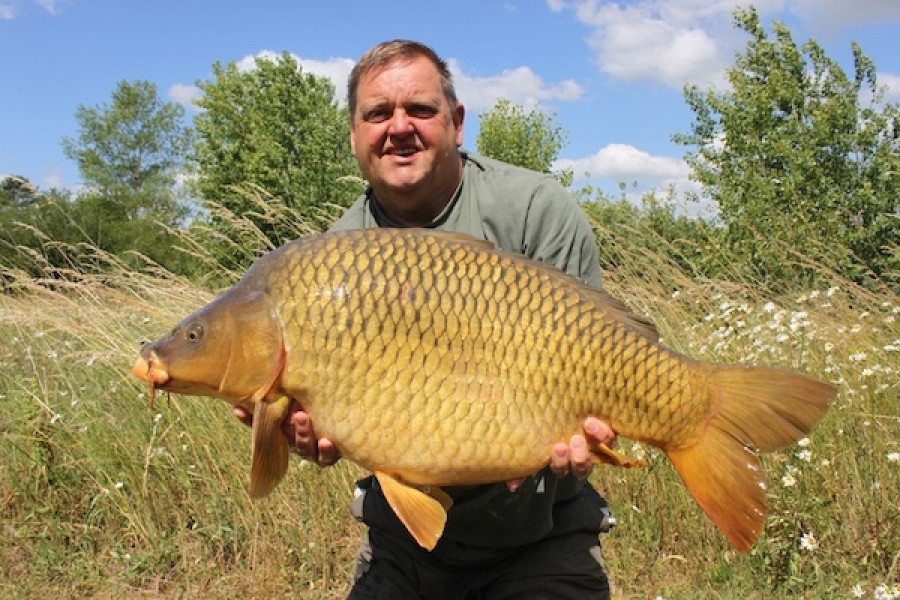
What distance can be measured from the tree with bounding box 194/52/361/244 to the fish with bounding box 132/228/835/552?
17.2m

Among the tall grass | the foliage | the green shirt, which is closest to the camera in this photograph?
the green shirt

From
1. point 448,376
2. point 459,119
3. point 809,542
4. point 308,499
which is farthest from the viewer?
point 308,499

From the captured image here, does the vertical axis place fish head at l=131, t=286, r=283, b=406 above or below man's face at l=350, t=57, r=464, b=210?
below

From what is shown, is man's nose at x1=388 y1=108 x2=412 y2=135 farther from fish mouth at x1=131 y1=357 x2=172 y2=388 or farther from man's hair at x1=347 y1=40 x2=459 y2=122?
fish mouth at x1=131 y1=357 x2=172 y2=388

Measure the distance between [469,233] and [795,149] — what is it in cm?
1084

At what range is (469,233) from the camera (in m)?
1.77

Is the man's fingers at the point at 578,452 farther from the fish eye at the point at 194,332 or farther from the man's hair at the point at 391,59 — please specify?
the man's hair at the point at 391,59

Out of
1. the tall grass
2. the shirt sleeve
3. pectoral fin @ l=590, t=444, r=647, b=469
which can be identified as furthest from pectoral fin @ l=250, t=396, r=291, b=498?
the tall grass

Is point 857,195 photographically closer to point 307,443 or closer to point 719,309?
point 719,309

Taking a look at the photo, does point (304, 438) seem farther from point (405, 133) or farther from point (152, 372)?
point (405, 133)

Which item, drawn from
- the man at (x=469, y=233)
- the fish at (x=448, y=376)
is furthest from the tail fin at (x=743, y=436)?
the man at (x=469, y=233)

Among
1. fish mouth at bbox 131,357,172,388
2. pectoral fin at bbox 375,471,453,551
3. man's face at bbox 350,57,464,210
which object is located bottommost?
pectoral fin at bbox 375,471,453,551

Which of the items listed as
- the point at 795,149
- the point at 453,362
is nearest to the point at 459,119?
the point at 453,362

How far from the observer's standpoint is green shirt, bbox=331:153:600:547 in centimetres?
168
